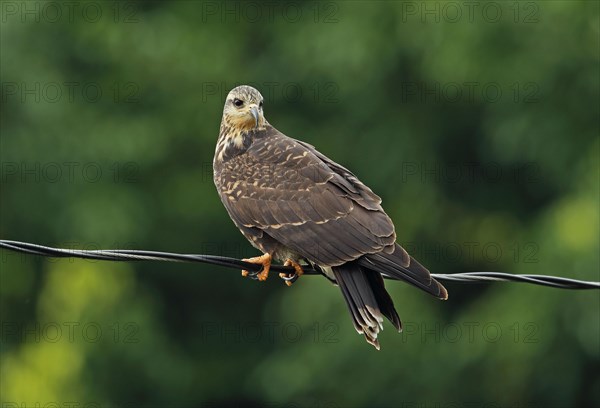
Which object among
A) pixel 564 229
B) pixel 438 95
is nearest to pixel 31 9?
pixel 438 95

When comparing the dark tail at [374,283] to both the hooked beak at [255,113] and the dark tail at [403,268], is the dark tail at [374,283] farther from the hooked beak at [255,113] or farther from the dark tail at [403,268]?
the hooked beak at [255,113]

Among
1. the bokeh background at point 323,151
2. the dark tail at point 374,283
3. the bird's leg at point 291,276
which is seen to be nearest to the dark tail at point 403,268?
the dark tail at point 374,283

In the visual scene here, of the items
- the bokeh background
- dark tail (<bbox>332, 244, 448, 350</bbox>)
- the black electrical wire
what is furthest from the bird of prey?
the bokeh background

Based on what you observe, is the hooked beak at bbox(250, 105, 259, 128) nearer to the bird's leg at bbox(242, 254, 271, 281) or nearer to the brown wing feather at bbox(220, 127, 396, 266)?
the brown wing feather at bbox(220, 127, 396, 266)

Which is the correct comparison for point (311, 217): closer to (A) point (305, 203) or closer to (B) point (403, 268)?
(A) point (305, 203)

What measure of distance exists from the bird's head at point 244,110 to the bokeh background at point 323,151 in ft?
13.7

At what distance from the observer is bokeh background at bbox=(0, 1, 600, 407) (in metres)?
13.5

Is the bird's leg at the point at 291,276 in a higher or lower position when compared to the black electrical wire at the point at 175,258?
lower

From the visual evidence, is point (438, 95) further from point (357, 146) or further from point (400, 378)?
point (400, 378)

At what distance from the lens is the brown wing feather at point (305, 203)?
22.4 ft

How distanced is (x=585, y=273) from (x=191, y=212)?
764cm

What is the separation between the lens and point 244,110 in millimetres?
7914

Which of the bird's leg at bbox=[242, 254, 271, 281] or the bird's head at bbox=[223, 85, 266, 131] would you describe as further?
the bird's head at bbox=[223, 85, 266, 131]

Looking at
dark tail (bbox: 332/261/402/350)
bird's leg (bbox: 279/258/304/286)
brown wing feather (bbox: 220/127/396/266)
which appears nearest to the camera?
dark tail (bbox: 332/261/402/350)
